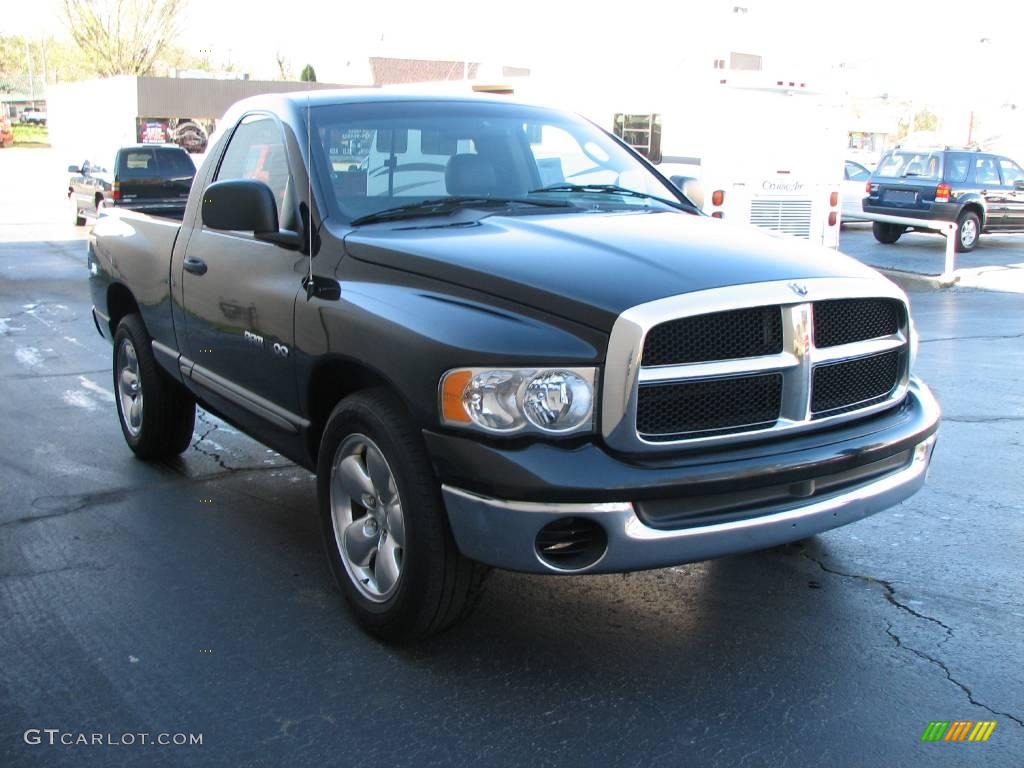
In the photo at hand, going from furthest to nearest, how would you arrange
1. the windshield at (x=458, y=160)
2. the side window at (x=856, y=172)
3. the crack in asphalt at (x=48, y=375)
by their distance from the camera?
the side window at (x=856, y=172) < the crack in asphalt at (x=48, y=375) < the windshield at (x=458, y=160)

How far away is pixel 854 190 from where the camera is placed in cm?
2358

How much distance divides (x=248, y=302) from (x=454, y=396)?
1.55 meters

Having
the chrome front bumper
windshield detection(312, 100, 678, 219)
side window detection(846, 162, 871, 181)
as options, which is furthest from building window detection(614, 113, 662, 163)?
the chrome front bumper

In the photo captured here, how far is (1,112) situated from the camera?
72625mm

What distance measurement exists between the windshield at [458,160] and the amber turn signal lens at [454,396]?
1.21 m

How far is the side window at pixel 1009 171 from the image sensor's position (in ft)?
66.3

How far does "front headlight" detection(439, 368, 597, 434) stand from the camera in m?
3.21

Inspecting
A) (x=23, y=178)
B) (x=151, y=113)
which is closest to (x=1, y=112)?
(x=151, y=113)

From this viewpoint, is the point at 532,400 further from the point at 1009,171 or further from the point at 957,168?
the point at 1009,171

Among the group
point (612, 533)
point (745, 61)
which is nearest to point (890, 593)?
point (612, 533)

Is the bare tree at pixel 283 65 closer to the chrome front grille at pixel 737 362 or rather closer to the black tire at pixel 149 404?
the black tire at pixel 149 404

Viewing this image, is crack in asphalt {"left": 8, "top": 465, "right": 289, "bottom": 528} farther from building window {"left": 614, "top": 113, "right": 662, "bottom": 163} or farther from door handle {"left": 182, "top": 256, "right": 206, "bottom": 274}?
building window {"left": 614, "top": 113, "right": 662, "bottom": 163}

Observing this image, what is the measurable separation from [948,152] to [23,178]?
31.2m

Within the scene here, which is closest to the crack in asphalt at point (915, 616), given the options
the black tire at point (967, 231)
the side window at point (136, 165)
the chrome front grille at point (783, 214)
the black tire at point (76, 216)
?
the chrome front grille at point (783, 214)
